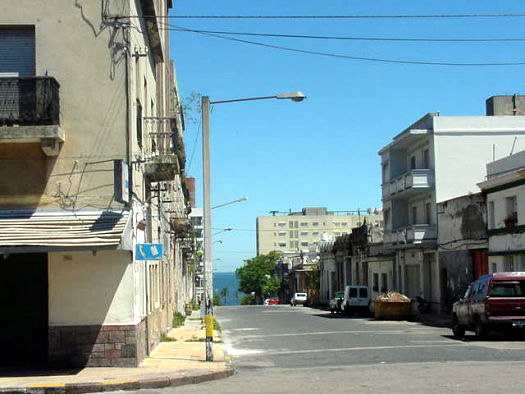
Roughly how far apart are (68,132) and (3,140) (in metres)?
1.46

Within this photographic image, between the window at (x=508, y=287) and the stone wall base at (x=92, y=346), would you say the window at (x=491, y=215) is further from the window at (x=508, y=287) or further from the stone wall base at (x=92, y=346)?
the stone wall base at (x=92, y=346)

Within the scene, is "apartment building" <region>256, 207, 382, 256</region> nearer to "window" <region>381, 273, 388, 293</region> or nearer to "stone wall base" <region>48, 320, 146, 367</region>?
"window" <region>381, 273, 388, 293</region>

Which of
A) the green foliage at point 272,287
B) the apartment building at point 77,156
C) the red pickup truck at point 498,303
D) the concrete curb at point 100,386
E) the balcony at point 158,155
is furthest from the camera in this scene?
the green foliage at point 272,287

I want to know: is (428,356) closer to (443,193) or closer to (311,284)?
(443,193)

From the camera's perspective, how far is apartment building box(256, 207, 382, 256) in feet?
532

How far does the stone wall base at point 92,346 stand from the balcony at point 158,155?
415 cm

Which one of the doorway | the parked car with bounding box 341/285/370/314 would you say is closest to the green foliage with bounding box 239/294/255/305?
the parked car with bounding box 341/285/370/314

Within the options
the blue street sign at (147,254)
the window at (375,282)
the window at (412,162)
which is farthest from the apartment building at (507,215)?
the window at (375,282)

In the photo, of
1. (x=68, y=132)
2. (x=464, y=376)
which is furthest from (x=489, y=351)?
(x=68, y=132)

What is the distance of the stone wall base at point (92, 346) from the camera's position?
1673cm

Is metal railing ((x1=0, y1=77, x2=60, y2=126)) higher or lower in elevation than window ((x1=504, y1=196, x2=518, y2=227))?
higher

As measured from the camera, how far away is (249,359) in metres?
20.4

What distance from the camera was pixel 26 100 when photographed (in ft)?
53.7

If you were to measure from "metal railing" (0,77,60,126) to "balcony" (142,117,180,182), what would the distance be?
292 centimetres
